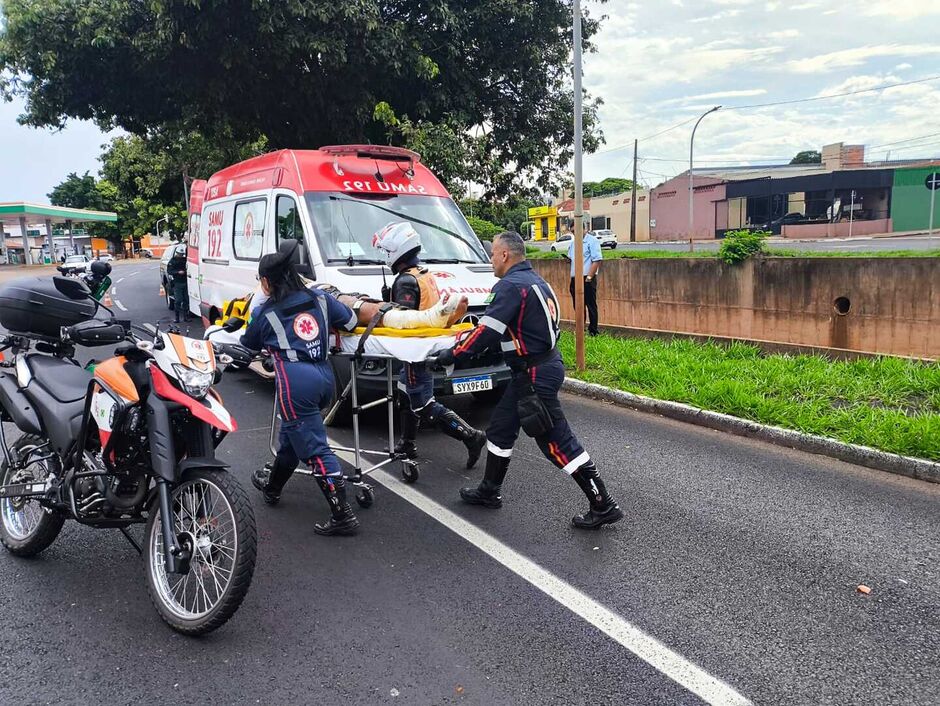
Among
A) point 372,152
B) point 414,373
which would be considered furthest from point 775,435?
point 372,152

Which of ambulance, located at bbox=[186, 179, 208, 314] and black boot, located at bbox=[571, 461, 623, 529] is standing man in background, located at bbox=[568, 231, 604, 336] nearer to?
ambulance, located at bbox=[186, 179, 208, 314]

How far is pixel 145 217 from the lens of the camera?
6200 cm

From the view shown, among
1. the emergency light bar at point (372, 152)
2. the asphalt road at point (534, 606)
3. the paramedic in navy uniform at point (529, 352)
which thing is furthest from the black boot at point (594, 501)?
the emergency light bar at point (372, 152)

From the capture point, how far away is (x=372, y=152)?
7938 millimetres

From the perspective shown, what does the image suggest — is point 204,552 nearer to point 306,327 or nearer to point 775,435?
point 306,327

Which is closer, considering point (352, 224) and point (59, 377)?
point (59, 377)

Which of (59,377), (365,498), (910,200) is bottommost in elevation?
(365,498)

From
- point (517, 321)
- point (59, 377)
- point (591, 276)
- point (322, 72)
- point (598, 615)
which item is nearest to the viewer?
point (598, 615)

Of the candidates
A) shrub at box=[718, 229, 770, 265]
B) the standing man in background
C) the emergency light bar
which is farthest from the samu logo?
the standing man in background

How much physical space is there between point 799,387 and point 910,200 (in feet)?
137

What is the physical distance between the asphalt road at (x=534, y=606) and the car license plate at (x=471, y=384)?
111cm

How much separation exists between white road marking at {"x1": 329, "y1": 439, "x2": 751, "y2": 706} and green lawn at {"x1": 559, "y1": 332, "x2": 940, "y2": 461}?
10.7ft

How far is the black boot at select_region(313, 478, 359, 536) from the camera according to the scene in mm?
4188

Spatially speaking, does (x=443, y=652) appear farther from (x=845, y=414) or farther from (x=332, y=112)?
(x=332, y=112)
